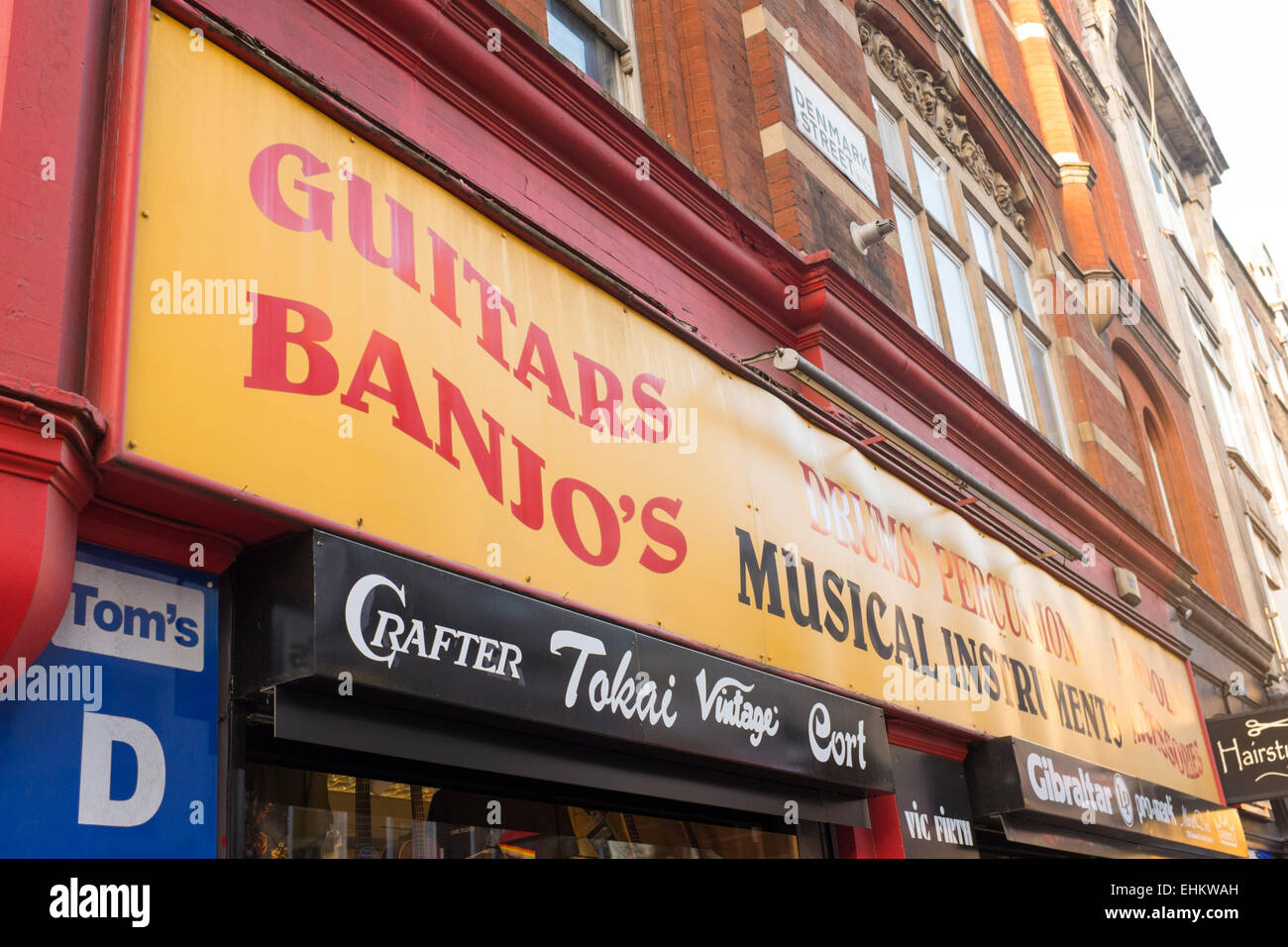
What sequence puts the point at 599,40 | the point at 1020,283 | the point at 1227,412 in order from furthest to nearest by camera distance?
the point at 1227,412
the point at 1020,283
the point at 599,40

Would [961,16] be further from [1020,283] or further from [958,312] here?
[958,312]

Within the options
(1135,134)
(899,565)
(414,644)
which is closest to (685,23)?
(899,565)

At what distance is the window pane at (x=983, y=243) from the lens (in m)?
12.9

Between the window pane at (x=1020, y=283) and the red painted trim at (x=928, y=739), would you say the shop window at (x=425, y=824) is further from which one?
the window pane at (x=1020, y=283)

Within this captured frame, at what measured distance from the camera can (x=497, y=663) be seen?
13.8ft

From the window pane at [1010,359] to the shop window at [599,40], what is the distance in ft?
18.1

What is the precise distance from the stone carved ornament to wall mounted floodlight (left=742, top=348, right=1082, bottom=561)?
4.66m

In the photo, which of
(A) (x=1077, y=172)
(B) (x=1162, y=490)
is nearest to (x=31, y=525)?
(A) (x=1077, y=172)

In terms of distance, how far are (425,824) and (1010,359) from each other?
9806 millimetres

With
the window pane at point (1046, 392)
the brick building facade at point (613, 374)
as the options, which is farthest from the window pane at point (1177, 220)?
the brick building facade at point (613, 374)

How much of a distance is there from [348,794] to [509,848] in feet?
2.60

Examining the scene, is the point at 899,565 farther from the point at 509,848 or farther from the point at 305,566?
the point at 305,566

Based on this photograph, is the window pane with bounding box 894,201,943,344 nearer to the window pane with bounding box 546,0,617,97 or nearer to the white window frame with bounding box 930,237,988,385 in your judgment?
the white window frame with bounding box 930,237,988,385

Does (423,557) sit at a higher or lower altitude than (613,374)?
lower
